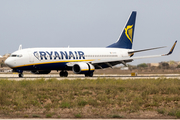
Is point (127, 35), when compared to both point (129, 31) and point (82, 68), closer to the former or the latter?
point (129, 31)

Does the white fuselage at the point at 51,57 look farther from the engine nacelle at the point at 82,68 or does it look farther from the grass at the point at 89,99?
the grass at the point at 89,99

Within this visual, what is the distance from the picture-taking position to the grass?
1839cm

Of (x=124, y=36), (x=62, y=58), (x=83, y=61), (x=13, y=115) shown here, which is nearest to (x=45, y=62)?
(x=62, y=58)

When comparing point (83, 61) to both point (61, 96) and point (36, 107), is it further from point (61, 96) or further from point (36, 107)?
point (36, 107)

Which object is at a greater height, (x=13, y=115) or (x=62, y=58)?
(x=62, y=58)

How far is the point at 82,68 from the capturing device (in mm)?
41906

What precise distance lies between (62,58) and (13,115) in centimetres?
2632

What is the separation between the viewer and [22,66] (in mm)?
40312

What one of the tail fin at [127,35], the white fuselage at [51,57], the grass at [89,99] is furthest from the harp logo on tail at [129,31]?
the grass at [89,99]

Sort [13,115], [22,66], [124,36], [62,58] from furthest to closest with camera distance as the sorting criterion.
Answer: [124,36], [62,58], [22,66], [13,115]

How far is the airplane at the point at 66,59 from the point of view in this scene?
40.5m

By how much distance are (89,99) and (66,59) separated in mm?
22717

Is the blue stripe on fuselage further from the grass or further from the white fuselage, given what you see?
the grass

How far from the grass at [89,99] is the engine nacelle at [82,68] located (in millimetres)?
16179
